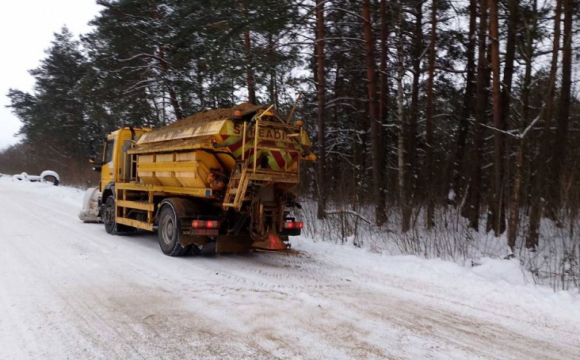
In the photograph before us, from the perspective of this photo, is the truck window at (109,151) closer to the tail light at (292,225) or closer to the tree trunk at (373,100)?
the tail light at (292,225)

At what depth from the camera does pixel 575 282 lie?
6.31 meters

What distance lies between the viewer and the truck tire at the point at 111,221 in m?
11.4

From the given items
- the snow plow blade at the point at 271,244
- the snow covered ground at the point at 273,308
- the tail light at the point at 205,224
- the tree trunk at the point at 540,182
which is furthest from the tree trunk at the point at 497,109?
the tail light at the point at 205,224

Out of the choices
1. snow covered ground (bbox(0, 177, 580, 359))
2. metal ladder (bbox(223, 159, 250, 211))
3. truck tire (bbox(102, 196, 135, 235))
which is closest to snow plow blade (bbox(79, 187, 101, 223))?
truck tire (bbox(102, 196, 135, 235))

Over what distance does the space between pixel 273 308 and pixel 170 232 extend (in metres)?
4.06

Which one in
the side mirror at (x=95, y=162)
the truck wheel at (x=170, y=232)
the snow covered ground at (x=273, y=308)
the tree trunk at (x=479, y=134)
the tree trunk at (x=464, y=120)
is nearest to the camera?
the snow covered ground at (x=273, y=308)

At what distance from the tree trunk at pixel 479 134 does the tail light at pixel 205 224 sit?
22.4 ft

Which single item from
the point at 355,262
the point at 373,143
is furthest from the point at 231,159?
the point at 373,143

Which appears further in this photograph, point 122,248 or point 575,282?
point 122,248

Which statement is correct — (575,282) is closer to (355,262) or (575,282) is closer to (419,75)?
(355,262)

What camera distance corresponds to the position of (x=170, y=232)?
28.4 ft

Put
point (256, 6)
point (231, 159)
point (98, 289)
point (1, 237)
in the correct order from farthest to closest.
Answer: point (256, 6) → point (1, 237) → point (231, 159) → point (98, 289)

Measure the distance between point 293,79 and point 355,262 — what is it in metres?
9.81

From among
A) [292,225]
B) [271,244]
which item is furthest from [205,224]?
[292,225]
